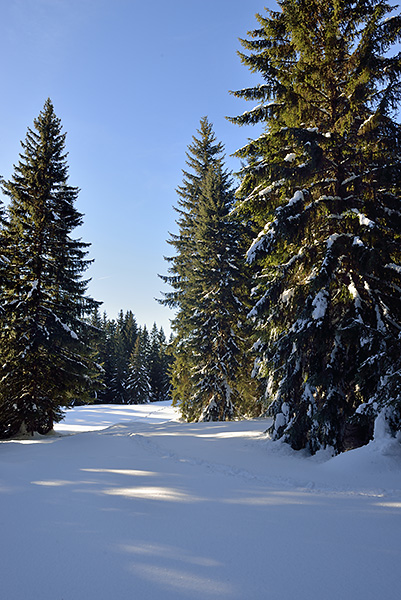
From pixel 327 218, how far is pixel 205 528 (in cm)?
685

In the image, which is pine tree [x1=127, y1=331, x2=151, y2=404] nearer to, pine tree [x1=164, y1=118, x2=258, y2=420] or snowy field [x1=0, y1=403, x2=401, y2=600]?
pine tree [x1=164, y1=118, x2=258, y2=420]

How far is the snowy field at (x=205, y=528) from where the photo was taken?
2.72 metres

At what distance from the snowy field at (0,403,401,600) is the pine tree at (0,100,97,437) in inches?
291

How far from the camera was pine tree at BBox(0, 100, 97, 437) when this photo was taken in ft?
44.8

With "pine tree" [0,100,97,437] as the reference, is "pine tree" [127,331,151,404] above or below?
below

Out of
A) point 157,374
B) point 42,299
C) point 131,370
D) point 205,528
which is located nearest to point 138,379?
point 131,370

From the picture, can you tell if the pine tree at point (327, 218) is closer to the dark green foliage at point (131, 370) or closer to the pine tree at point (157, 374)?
the dark green foliage at point (131, 370)

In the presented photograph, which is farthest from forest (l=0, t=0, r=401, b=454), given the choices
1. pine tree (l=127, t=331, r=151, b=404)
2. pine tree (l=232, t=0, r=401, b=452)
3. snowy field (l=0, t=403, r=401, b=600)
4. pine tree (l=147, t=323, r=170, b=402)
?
pine tree (l=147, t=323, r=170, b=402)

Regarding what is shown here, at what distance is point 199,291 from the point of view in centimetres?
1991

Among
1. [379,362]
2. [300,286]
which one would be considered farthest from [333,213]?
[379,362]

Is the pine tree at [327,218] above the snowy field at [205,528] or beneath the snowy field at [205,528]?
above

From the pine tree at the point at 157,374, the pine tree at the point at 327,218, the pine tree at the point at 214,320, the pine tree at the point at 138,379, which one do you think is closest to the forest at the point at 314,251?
the pine tree at the point at 327,218

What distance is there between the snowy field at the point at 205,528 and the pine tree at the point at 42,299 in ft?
24.2

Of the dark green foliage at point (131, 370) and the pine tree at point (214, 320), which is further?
the dark green foliage at point (131, 370)
